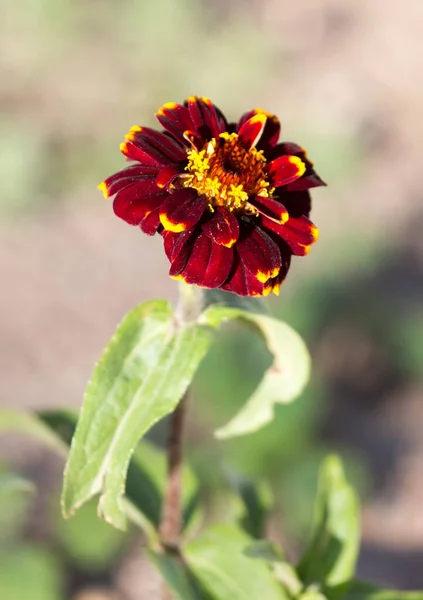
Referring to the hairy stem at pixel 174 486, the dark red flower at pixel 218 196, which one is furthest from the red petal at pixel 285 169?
the hairy stem at pixel 174 486

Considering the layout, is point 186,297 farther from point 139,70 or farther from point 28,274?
point 139,70

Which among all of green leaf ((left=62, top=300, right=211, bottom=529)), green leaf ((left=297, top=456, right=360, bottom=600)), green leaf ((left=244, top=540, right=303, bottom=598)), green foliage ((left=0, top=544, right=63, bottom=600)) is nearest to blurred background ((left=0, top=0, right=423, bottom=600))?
green foliage ((left=0, top=544, right=63, bottom=600))

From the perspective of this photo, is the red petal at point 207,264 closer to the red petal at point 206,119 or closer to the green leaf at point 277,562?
the red petal at point 206,119

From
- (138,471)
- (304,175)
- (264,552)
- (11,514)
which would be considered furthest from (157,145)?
(11,514)

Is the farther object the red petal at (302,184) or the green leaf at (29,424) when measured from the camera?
the green leaf at (29,424)

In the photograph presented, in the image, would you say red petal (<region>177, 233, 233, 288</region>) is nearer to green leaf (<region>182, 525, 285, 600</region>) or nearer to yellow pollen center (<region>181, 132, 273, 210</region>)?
yellow pollen center (<region>181, 132, 273, 210</region>)

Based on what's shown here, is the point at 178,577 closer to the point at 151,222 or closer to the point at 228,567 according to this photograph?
the point at 228,567
